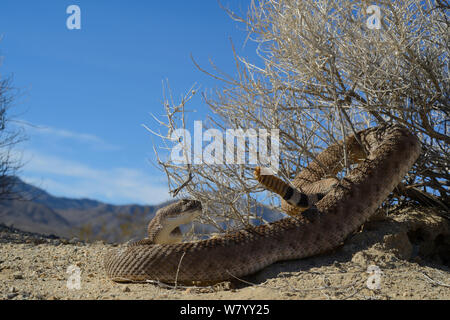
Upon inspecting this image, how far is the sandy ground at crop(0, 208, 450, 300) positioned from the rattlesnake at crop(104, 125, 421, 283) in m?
0.14

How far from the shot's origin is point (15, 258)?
673cm

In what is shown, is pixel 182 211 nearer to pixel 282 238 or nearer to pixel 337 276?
pixel 282 238

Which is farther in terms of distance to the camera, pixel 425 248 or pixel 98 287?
pixel 425 248

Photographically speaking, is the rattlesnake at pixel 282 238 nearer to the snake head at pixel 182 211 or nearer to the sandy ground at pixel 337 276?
the sandy ground at pixel 337 276

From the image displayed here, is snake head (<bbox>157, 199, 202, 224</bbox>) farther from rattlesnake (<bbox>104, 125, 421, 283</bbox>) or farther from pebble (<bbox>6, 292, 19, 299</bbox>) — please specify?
pebble (<bbox>6, 292, 19, 299</bbox>)

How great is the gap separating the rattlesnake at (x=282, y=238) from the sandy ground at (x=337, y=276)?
5.3 inches

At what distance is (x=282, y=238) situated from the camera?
4.62m

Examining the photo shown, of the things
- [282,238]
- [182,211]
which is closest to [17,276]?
[182,211]

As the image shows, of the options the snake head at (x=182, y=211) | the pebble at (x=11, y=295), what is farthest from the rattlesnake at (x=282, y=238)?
the pebble at (x=11, y=295)

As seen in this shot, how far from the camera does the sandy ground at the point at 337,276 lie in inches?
153

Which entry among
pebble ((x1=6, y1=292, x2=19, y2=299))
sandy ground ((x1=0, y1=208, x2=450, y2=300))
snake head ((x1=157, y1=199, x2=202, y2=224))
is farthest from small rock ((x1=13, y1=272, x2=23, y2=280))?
snake head ((x1=157, y1=199, x2=202, y2=224))
